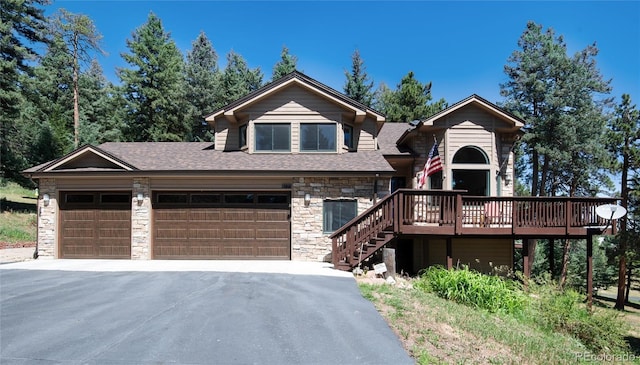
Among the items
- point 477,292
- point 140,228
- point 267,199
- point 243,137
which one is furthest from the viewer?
point 243,137

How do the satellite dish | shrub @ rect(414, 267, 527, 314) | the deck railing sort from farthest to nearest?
1. the deck railing
2. the satellite dish
3. shrub @ rect(414, 267, 527, 314)

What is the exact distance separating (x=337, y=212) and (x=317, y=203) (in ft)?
2.48

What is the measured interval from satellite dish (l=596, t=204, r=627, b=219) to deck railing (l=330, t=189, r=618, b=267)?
0.58 meters

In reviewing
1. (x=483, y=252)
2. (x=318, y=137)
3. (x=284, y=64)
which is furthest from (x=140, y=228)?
(x=284, y=64)

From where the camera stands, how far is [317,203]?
11414mm

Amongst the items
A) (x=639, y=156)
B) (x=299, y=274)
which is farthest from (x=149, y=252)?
(x=639, y=156)

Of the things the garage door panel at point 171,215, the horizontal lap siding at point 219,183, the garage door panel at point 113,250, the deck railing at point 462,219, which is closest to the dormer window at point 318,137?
the horizontal lap siding at point 219,183

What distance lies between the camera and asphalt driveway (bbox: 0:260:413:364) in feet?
14.4

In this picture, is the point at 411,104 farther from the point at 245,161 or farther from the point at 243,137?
the point at 245,161

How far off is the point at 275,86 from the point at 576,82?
2068 centimetres

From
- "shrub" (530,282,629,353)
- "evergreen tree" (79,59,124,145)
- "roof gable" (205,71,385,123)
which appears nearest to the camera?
"shrub" (530,282,629,353)

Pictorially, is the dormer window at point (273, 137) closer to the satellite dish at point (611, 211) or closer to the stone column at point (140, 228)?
the stone column at point (140, 228)

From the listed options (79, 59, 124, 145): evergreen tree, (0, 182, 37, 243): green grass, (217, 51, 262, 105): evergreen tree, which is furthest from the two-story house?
(217, 51, 262, 105): evergreen tree

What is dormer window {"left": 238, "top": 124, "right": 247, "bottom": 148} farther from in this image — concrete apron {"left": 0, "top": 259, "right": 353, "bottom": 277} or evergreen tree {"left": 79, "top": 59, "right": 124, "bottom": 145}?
evergreen tree {"left": 79, "top": 59, "right": 124, "bottom": 145}
